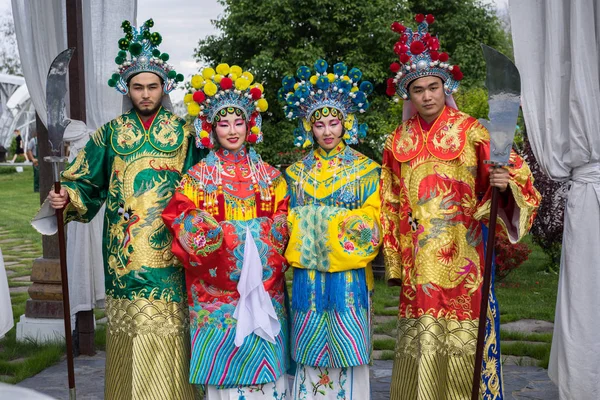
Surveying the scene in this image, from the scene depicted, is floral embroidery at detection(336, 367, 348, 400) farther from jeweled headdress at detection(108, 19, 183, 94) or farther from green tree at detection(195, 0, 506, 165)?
green tree at detection(195, 0, 506, 165)

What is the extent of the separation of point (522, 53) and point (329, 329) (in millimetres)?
1777

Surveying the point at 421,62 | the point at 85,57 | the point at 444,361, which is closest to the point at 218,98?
the point at 421,62

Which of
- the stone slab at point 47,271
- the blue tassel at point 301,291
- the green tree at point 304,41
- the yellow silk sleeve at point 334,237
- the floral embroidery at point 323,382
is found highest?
the green tree at point 304,41

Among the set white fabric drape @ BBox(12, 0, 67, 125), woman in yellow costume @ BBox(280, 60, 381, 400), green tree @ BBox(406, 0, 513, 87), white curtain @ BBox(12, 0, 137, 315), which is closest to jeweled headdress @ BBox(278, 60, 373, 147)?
woman in yellow costume @ BBox(280, 60, 381, 400)

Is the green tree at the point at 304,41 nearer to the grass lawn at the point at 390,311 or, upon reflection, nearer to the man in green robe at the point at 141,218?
the grass lawn at the point at 390,311

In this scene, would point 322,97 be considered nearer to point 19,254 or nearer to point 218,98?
point 218,98

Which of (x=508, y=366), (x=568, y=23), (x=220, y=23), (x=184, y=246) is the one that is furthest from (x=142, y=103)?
(x=220, y=23)

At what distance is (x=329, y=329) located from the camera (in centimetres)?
366

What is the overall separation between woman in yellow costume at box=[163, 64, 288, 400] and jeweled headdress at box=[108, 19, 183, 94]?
25 centimetres

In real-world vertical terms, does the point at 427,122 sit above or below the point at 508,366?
above

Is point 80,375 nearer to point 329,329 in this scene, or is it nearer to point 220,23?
point 329,329

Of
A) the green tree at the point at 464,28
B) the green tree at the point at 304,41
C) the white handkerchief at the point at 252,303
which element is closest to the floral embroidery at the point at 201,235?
the white handkerchief at the point at 252,303

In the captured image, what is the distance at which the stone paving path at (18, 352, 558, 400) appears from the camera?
4496 millimetres

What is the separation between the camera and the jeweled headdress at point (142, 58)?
3.83 m
